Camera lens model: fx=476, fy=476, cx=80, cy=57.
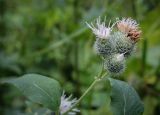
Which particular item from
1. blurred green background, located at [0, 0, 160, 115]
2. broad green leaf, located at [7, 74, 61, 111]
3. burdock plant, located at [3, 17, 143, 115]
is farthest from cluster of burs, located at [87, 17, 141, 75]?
blurred green background, located at [0, 0, 160, 115]

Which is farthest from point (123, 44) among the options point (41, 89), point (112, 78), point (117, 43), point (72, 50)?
point (72, 50)

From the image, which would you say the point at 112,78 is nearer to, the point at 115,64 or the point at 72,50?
the point at 115,64

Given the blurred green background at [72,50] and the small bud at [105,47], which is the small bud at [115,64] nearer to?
the small bud at [105,47]

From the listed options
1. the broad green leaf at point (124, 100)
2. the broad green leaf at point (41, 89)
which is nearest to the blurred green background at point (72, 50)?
the broad green leaf at point (41, 89)

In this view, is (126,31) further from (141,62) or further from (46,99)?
(141,62)

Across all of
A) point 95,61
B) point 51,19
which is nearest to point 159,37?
point 95,61

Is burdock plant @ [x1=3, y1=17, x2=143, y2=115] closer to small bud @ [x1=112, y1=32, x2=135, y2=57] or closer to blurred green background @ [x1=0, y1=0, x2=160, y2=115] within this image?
small bud @ [x1=112, y1=32, x2=135, y2=57]
